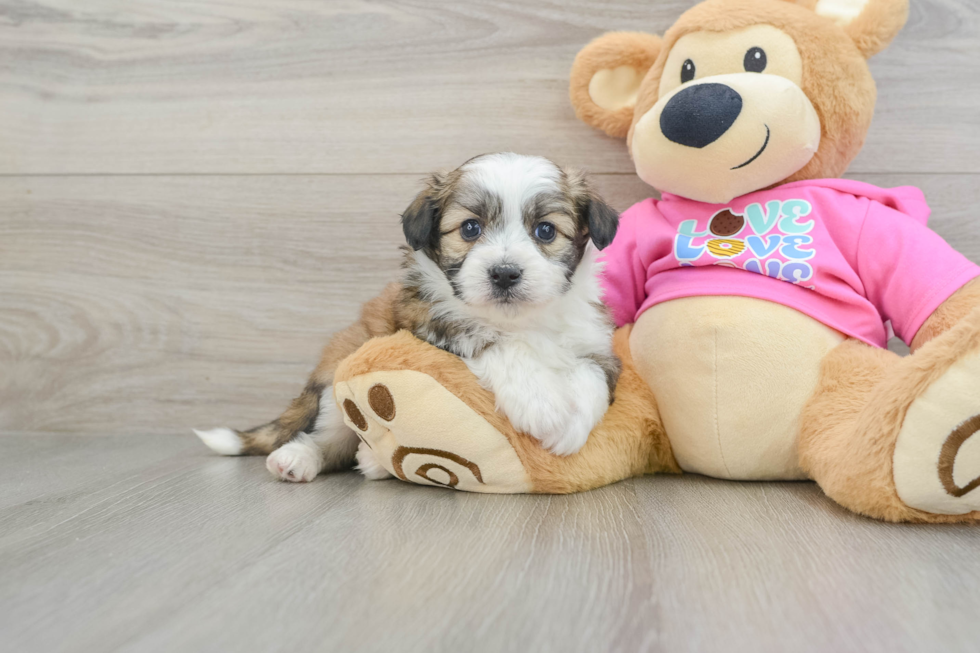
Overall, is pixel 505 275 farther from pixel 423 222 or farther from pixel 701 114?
pixel 701 114

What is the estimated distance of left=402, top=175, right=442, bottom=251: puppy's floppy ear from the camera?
57.3 inches

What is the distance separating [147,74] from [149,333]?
0.78 m

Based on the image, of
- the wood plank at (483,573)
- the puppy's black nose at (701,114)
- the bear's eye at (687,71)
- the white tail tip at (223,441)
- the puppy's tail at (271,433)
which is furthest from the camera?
the white tail tip at (223,441)

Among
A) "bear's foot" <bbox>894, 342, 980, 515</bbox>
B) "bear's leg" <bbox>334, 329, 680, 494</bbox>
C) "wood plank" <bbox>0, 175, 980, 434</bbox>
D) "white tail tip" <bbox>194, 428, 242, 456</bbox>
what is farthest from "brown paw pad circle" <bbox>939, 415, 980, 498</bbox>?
"white tail tip" <bbox>194, 428, 242, 456</bbox>

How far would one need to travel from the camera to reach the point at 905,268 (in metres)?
1.45

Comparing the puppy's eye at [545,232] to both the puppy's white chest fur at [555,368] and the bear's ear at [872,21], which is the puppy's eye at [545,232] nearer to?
the puppy's white chest fur at [555,368]

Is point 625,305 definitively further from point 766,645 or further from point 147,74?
point 147,74

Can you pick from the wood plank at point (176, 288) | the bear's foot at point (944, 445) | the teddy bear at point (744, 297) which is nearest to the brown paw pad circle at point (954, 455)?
the bear's foot at point (944, 445)

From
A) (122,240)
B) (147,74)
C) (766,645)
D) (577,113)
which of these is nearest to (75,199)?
(122,240)

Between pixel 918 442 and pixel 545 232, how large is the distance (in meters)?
0.76

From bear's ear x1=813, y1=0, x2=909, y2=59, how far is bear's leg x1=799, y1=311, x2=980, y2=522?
29.6 inches

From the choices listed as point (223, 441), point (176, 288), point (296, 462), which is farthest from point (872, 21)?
point (176, 288)

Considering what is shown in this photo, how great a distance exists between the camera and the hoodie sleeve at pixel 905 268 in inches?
55.3

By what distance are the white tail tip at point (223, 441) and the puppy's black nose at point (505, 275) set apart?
100 cm
